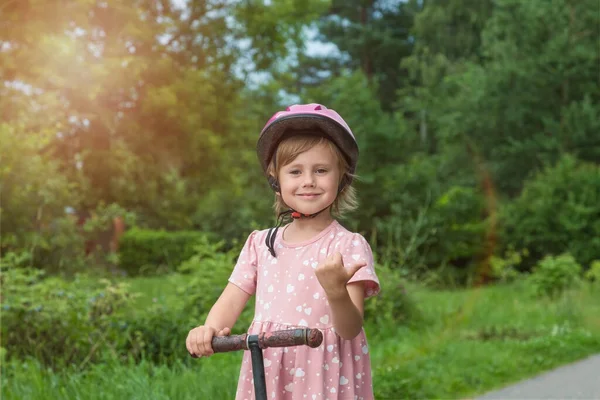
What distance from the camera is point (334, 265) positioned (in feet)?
7.32

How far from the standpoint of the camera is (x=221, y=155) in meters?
20.8

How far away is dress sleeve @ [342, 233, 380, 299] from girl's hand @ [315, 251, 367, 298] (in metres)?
0.26

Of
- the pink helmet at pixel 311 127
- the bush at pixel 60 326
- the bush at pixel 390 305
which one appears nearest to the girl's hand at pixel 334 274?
the pink helmet at pixel 311 127

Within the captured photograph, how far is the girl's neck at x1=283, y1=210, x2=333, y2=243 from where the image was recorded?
9.05 ft

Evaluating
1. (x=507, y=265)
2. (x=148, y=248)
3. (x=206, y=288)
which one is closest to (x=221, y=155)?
(x=148, y=248)

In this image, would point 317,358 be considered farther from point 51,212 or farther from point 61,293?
point 51,212

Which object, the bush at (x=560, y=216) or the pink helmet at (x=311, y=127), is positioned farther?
the bush at (x=560, y=216)

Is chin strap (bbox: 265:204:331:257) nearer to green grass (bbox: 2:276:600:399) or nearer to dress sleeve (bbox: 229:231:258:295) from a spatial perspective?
dress sleeve (bbox: 229:231:258:295)

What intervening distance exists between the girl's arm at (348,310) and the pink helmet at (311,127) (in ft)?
1.50

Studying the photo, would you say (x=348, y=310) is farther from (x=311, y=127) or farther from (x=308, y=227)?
(x=311, y=127)

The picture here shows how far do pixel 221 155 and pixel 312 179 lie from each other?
60.1 feet

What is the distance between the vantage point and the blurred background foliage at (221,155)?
33.7 ft

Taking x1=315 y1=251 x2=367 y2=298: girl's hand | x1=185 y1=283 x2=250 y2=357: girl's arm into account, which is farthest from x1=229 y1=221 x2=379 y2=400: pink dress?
x1=315 y1=251 x2=367 y2=298: girl's hand

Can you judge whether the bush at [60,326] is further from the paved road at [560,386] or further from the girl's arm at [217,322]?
the girl's arm at [217,322]
